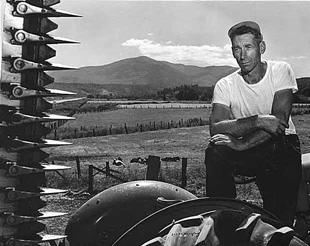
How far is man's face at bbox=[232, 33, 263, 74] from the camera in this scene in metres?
4.14

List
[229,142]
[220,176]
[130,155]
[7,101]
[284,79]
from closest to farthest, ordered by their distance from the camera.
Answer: [7,101] → [220,176] → [229,142] → [284,79] → [130,155]

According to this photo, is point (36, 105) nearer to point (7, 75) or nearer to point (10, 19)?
point (7, 75)

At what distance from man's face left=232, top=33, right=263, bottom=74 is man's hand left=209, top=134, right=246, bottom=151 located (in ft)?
2.05

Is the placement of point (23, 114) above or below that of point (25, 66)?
below

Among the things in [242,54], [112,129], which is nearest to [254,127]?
[242,54]

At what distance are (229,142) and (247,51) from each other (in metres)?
0.80

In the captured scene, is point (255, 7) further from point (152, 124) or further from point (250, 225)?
point (152, 124)

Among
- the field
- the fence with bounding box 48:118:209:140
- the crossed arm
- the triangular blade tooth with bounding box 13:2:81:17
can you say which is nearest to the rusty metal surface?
the triangular blade tooth with bounding box 13:2:81:17

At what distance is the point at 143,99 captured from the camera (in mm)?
16656

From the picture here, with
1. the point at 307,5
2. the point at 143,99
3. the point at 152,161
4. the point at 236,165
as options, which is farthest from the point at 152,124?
the point at 236,165

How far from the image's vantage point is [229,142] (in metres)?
3.88

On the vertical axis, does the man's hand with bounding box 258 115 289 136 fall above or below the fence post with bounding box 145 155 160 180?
above

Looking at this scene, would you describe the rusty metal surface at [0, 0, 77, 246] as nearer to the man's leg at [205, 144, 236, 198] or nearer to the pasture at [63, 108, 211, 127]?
the man's leg at [205, 144, 236, 198]

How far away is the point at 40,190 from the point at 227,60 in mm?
2025
